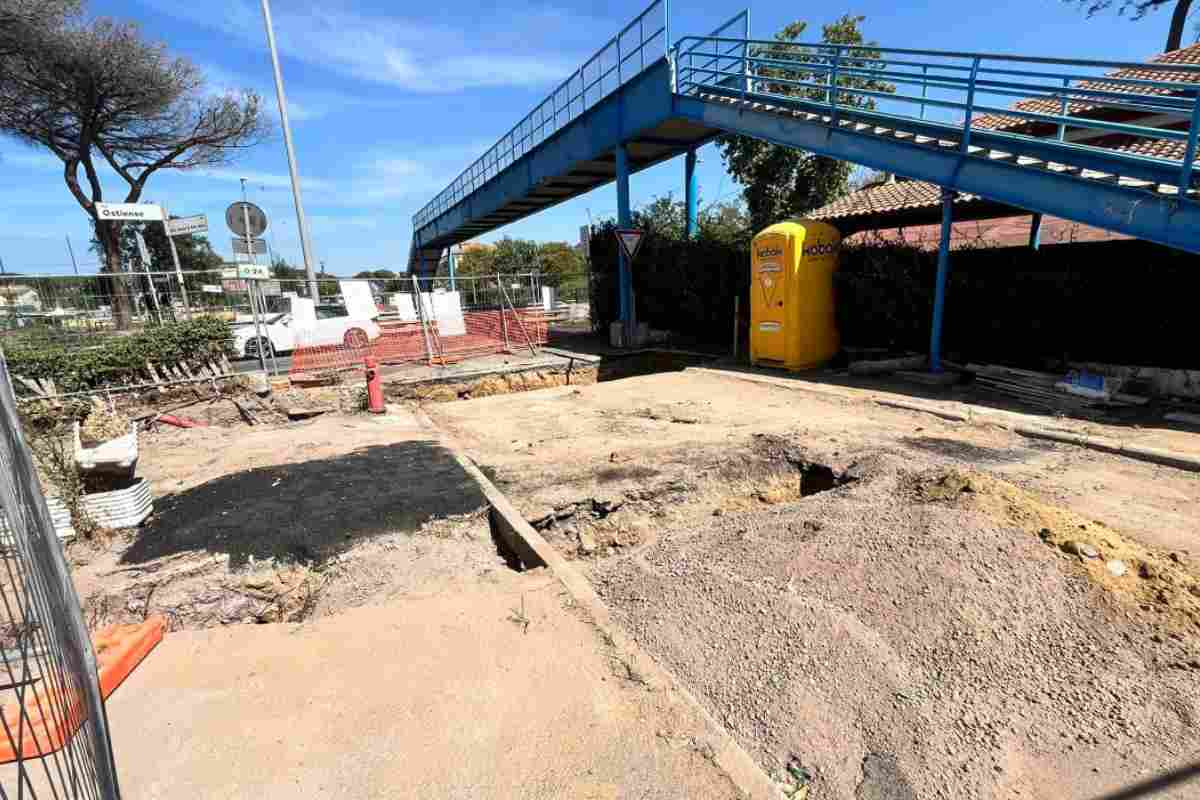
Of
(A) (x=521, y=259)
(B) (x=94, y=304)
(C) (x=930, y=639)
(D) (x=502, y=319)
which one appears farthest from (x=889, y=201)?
(A) (x=521, y=259)

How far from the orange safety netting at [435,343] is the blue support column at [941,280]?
8.97 meters

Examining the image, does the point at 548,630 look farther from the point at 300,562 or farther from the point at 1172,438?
the point at 1172,438

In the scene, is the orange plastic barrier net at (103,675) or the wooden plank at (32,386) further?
the wooden plank at (32,386)

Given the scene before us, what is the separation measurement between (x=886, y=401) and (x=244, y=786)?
777 centimetres

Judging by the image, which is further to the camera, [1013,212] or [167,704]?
[1013,212]

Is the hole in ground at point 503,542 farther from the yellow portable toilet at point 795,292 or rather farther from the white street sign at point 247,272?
the white street sign at point 247,272

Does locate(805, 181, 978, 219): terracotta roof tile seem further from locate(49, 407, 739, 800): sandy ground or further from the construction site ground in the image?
locate(49, 407, 739, 800): sandy ground

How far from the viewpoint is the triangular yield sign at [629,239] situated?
13.6m

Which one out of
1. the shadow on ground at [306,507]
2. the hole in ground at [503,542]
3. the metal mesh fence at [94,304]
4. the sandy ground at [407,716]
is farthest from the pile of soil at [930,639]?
the metal mesh fence at [94,304]

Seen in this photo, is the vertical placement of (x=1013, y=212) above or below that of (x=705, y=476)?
above

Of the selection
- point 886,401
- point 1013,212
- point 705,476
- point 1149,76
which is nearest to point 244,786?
point 705,476

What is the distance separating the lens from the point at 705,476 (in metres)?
5.22

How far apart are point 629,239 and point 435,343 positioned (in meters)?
5.54

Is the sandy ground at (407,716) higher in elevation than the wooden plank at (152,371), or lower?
lower
